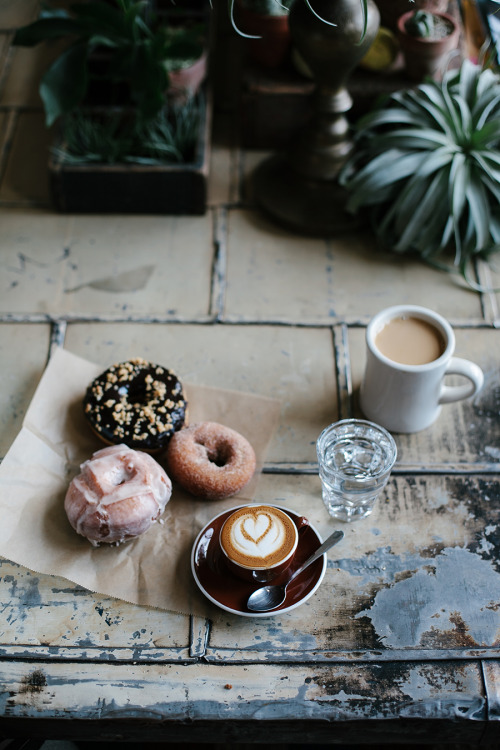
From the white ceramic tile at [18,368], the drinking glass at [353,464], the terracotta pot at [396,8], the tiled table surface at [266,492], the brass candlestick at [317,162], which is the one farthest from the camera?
the terracotta pot at [396,8]

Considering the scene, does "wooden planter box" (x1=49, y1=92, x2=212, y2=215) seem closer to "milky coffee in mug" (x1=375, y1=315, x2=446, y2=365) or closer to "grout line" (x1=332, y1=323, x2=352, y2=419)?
"grout line" (x1=332, y1=323, x2=352, y2=419)

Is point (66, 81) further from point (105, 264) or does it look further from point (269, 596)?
point (269, 596)

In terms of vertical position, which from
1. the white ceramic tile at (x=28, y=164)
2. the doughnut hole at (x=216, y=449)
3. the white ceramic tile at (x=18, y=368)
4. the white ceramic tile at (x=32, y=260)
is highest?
the white ceramic tile at (x=28, y=164)

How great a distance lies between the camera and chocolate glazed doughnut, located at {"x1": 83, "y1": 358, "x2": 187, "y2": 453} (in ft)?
4.21

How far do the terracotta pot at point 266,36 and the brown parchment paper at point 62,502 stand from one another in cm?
93

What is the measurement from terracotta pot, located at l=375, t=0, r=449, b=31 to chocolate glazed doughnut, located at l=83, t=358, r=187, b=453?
3.61ft

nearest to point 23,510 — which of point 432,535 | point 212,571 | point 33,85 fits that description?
point 212,571

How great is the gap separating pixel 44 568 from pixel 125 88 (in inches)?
53.2

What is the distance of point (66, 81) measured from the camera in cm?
168

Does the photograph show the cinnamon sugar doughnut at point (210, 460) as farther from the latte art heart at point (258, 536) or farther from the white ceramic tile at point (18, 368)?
the white ceramic tile at point (18, 368)

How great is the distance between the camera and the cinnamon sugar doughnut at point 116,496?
45.1 inches

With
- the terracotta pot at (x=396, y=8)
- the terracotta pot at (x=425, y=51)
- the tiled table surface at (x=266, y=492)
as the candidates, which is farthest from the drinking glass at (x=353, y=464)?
the terracotta pot at (x=396, y=8)

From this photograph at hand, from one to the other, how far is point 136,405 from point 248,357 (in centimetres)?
28

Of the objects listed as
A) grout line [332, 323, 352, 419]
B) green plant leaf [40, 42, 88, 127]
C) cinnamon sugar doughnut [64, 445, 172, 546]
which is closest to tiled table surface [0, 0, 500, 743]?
grout line [332, 323, 352, 419]
